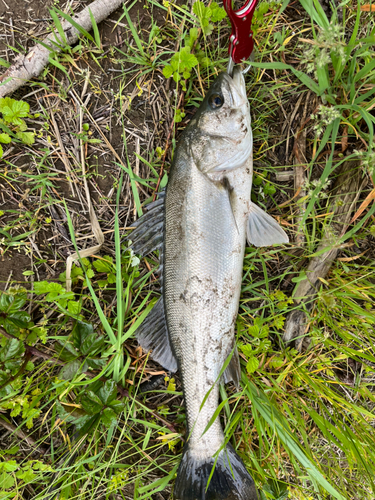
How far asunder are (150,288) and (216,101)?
5.50ft

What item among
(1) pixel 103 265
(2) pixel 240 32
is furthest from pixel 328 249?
(1) pixel 103 265

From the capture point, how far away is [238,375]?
2520 mm

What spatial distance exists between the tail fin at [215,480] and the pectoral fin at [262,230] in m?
1.68

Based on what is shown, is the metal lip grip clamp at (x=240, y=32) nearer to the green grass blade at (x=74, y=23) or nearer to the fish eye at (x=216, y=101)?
the fish eye at (x=216, y=101)

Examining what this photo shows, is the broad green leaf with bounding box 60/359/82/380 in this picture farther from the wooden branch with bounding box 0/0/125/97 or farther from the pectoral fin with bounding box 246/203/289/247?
the wooden branch with bounding box 0/0/125/97

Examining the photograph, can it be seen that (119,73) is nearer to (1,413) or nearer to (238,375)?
(238,375)

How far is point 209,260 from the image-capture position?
7.77 feet

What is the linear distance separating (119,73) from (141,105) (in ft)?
1.21

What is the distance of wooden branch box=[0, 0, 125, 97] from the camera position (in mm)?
2732

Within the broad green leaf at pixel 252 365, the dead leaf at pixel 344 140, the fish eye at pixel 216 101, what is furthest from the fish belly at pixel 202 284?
the dead leaf at pixel 344 140

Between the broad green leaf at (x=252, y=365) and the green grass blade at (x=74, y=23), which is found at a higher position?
the green grass blade at (x=74, y=23)

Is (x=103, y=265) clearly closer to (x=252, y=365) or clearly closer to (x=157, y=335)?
(x=157, y=335)

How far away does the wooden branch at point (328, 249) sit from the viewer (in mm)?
2555

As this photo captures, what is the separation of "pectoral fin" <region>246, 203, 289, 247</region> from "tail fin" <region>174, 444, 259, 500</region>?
5.52 ft
